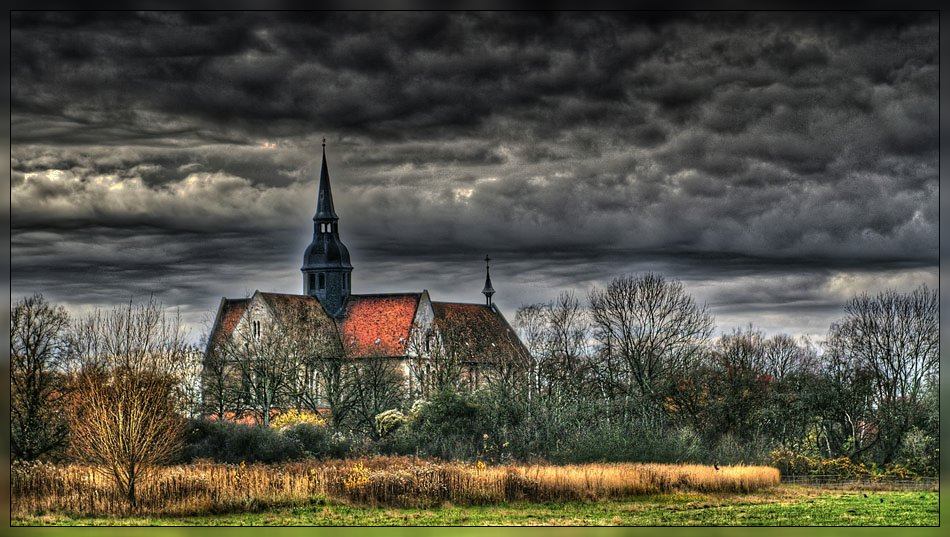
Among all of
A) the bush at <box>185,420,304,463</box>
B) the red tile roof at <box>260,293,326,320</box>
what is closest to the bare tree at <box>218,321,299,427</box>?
the red tile roof at <box>260,293,326,320</box>

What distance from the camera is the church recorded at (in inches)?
2773

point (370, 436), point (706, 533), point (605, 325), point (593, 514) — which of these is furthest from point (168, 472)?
point (605, 325)

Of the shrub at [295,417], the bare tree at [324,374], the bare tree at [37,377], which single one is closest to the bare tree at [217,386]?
the shrub at [295,417]

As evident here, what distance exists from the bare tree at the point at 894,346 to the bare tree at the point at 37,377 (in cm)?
2662

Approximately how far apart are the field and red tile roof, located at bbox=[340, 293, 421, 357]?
154 feet

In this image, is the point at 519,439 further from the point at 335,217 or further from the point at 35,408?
the point at 335,217

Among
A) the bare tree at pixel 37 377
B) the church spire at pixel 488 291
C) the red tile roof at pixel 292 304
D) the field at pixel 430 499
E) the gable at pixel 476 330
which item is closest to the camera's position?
the field at pixel 430 499

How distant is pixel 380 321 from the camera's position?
76.8m

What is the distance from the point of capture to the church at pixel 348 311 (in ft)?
231

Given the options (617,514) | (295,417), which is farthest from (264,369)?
(617,514)

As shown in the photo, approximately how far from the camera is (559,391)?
3891cm

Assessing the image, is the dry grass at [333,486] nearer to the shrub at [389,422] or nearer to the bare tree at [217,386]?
the shrub at [389,422]

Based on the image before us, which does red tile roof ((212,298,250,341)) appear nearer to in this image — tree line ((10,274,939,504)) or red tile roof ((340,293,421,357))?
red tile roof ((340,293,421,357))

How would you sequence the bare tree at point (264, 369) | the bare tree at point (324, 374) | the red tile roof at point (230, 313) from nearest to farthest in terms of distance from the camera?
the bare tree at point (324, 374) → the bare tree at point (264, 369) → the red tile roof at point (230, 313)
